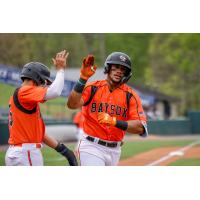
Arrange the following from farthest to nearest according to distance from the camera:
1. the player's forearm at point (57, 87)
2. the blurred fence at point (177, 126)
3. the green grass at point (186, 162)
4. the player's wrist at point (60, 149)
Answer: the blurred fence at point (177, 126) < the green grass at point (186, 162) < the player's wrist at point (60, 149) < the player's forearm at point (57, 87)

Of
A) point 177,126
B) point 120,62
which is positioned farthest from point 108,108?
point 177,126

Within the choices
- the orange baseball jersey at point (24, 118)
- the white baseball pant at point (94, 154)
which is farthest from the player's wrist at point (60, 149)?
the orange baseball jersey at point (24, 118)

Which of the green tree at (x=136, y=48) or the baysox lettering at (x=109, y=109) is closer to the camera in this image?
the baysox lettering at (x=109, y=109)

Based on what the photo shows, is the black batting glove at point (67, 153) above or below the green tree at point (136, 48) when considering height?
below

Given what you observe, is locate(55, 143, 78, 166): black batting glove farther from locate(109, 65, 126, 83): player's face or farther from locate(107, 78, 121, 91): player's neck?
locate(109, 65, 126, 83): player's face

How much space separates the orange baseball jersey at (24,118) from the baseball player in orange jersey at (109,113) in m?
0.41

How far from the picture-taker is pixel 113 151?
18.8 ft

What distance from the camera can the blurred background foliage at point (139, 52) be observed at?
924 centimetres

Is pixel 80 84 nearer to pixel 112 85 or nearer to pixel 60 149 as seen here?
pixel 112 85

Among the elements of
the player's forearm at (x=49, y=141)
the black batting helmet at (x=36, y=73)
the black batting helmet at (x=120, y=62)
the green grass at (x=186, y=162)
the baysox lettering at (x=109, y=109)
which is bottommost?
the green grass at (x=186, y=162)

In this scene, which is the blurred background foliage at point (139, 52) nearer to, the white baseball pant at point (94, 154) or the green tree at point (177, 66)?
the green tree at point (177, 66)

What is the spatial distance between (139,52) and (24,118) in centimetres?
1386

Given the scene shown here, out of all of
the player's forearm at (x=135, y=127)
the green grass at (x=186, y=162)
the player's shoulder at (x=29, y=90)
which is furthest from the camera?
the green grass at (x=186, y=162)

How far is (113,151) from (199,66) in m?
9.88
